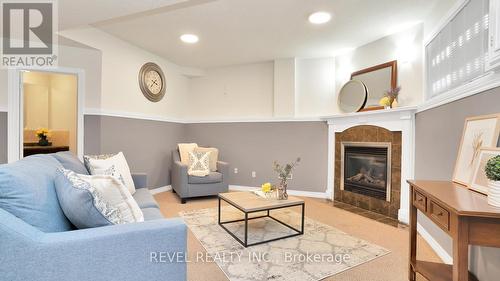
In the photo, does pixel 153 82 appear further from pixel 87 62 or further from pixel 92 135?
pixel 92 135

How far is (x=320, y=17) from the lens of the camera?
2969mm

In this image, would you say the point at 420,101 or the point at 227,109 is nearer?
the point at 420,101

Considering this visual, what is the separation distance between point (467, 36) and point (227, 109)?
12.7ft

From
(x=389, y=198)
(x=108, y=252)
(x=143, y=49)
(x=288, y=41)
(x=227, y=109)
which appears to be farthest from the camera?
(x=227, y=109)

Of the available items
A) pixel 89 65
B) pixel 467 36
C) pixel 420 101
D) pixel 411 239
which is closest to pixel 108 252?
pixel 411 239

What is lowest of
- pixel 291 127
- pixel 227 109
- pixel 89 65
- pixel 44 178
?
pixel 44 178

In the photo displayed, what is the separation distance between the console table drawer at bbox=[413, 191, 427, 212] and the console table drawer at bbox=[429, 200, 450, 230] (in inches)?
4.3

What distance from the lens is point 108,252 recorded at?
3.56 feet

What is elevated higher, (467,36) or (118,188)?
(467,36)

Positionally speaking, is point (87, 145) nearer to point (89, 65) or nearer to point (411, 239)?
point (89, 65)

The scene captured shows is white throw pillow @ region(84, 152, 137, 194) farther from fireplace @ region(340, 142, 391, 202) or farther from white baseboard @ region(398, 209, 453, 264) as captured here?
fireplace @ region(340, 142, 391, 202)

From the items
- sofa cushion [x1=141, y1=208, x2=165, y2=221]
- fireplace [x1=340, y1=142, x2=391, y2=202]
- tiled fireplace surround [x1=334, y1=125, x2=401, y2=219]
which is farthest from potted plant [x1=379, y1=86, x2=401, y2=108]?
sofa cushion [x1=141, y1=208, x2=165, y2=221]

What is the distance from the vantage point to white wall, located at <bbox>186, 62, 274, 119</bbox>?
485 centimetres

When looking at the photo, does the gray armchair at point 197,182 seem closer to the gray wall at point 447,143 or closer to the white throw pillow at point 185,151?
the white throw pillow at point 185,151
